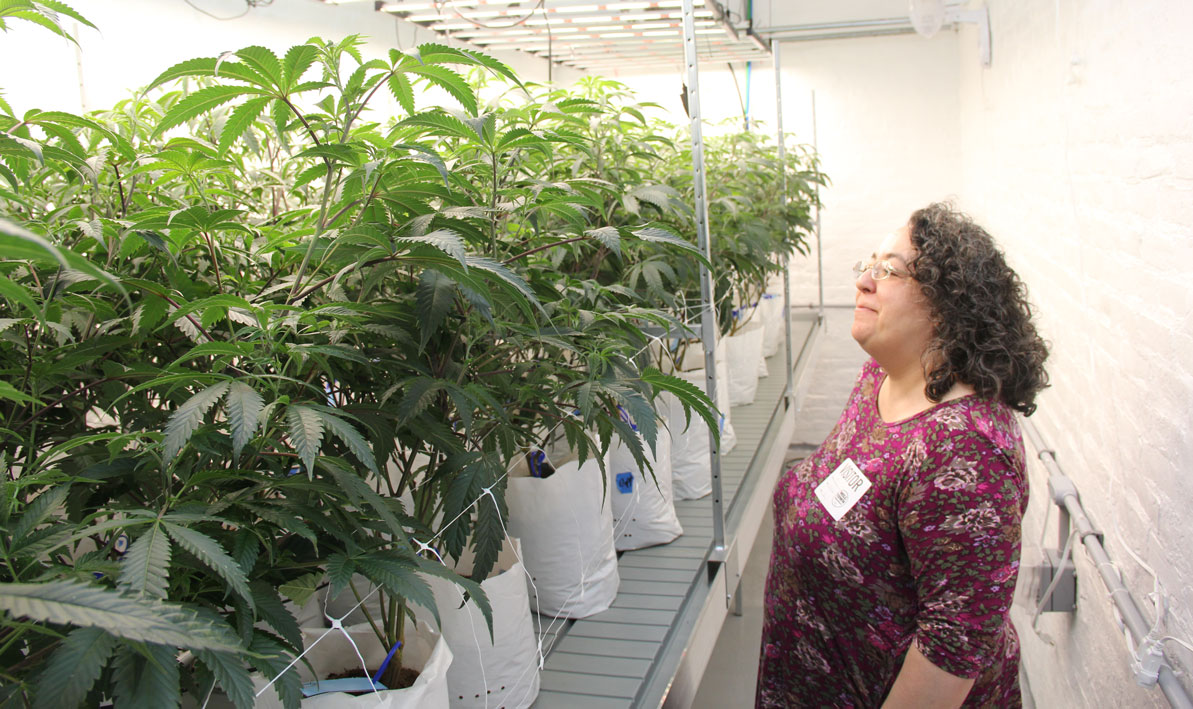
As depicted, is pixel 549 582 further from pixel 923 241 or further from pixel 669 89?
pixel 669 89

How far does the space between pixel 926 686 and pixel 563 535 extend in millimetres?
574

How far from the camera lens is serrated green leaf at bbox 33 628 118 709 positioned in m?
0.44

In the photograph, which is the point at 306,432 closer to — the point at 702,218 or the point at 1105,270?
the point at 702,218

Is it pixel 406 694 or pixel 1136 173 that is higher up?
pixel 1136 173

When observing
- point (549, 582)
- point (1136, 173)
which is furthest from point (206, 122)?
point (1136, 173)

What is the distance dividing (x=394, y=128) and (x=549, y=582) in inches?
30.1

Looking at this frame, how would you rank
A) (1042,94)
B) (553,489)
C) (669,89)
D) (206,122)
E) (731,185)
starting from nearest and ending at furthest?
(553,489)
(206,122)
(731,185)
(1042,94)
(669,89)

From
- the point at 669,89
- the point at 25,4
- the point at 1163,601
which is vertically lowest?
the point at 1163,601

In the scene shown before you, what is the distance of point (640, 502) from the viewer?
5.21 ft

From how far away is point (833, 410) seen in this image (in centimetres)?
556

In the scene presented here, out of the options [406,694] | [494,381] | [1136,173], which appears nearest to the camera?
[406,694]

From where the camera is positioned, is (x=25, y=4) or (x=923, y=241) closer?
(x=25, y=4)

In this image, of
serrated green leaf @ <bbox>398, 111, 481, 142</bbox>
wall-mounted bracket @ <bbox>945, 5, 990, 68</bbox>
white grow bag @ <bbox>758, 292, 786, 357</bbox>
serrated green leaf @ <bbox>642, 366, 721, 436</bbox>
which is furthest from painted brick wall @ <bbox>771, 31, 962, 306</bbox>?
serrated green leaf @ <bbox>398, 111, 481, 142</bbox>

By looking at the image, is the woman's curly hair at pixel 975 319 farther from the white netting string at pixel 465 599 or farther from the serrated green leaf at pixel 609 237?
the serrated green leaf at pixel 609 237
